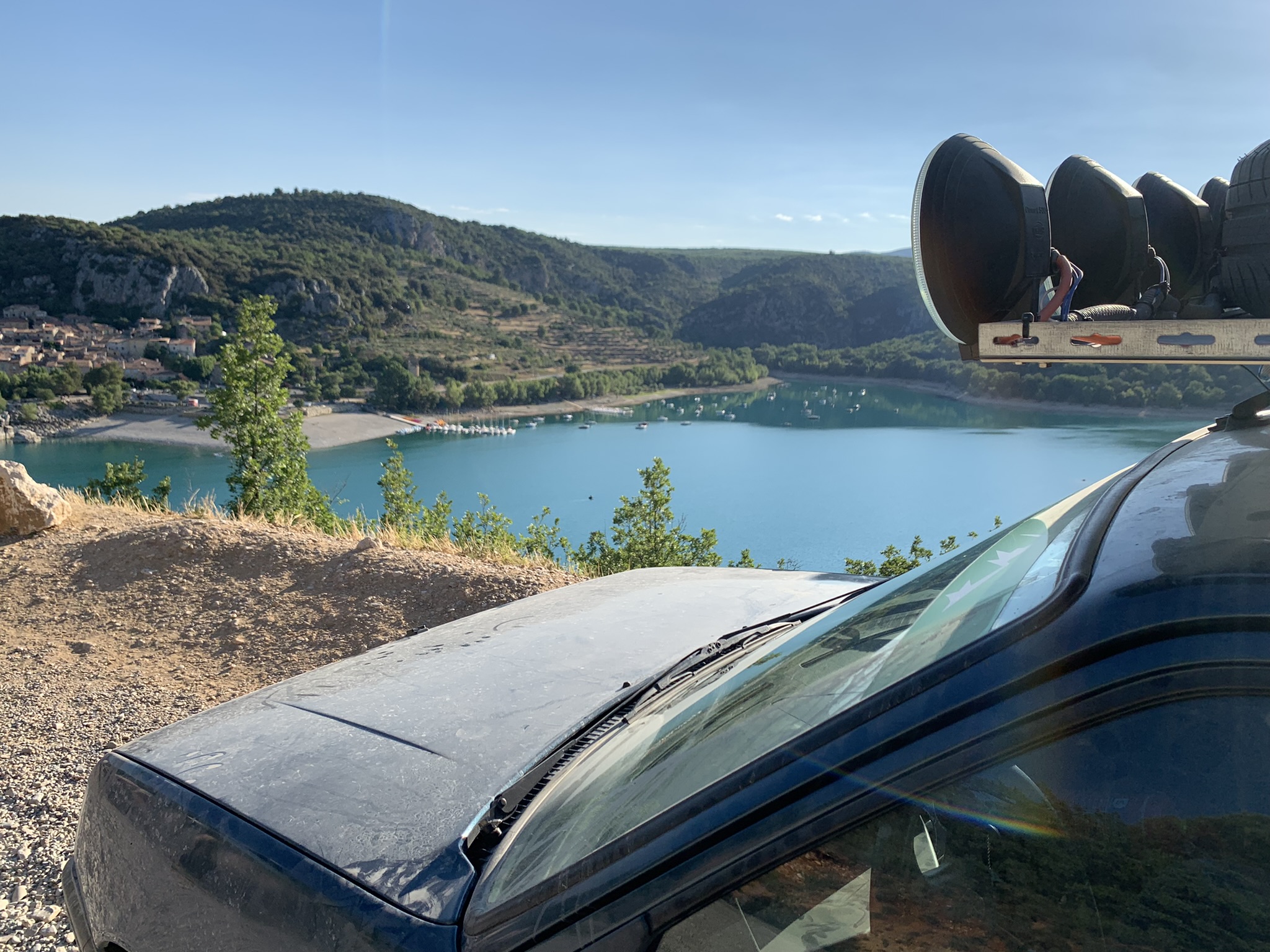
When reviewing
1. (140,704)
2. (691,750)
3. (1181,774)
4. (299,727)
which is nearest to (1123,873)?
(1181,774)

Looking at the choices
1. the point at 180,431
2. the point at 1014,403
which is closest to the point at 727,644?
the point at 1014,403

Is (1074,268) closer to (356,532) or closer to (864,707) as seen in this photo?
(864,707)

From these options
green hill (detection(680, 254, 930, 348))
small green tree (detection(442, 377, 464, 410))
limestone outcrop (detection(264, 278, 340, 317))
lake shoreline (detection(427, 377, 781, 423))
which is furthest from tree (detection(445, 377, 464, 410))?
green hill (detection(680, 254, 930, 348))

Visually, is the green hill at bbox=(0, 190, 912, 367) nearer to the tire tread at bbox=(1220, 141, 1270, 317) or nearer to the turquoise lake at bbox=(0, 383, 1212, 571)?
the turquoise lake at bbox=(0, 383, 1212, 571)

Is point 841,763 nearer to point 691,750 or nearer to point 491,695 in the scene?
point 691,750

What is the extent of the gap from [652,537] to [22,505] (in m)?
9.58

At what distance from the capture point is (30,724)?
12.2ft

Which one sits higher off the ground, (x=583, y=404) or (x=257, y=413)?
(x=257, y=413)

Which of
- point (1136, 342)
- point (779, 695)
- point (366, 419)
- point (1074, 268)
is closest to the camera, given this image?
point (779, 695)

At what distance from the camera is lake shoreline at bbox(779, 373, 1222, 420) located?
21641mm

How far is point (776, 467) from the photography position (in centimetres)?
5847

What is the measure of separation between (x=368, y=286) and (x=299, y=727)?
110 metres

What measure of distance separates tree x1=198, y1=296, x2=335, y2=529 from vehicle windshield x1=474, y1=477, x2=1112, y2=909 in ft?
41.4

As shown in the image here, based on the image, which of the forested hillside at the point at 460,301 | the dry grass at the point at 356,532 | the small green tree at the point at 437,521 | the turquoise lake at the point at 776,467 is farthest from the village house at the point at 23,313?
the dry grass at the point at 356,532
